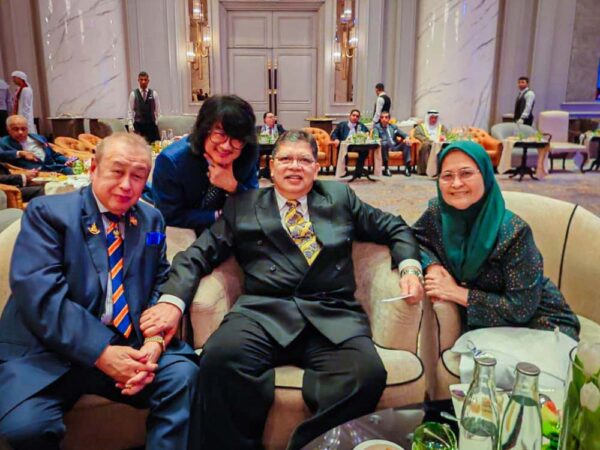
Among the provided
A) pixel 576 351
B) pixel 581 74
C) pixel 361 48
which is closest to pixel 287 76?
pixel 361 48

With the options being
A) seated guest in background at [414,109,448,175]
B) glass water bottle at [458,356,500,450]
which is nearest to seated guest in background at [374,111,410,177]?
seated guest in background at [414,109,448,175]

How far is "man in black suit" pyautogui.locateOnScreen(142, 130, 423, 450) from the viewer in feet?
5.88

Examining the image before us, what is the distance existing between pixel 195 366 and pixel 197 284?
0.34 meters

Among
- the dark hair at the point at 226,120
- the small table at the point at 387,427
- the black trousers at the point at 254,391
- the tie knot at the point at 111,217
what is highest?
the dark hair at the point at 226,120

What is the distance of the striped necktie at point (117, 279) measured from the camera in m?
1.81

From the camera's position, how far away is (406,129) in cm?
1112

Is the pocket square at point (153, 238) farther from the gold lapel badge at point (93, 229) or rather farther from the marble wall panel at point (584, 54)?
the marble wall panel at point (584, 54)

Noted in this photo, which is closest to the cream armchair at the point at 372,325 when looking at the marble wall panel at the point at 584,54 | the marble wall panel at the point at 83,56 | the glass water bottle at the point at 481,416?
the glass water bottle at the point at 481,416

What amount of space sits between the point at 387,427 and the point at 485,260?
2.92ft

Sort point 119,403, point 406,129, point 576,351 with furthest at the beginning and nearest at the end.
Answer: point 406,129 → point 119,403 → point 576,351

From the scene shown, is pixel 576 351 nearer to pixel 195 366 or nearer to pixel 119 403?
pixel 195 366

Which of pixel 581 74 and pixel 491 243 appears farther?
pixel 581 74

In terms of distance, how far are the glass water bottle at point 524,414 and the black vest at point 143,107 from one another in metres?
8.90

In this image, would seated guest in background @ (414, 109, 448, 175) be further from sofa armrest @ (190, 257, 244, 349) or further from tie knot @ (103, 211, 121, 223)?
tie knot @ (103, 211, 121, 223)
